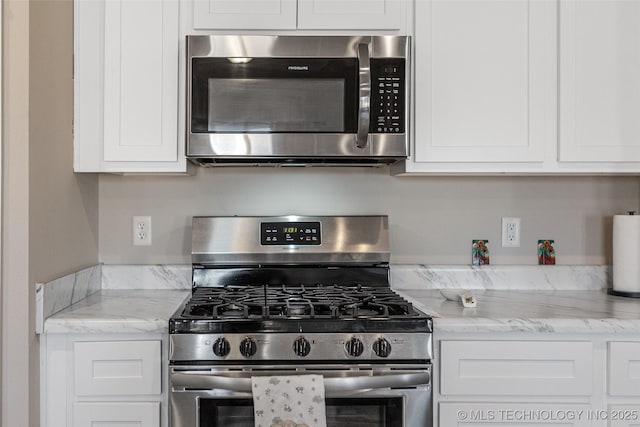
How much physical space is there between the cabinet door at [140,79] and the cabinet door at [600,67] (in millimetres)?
1364

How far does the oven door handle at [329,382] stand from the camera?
1.60 meters

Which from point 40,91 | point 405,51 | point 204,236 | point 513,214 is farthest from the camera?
point 513,214

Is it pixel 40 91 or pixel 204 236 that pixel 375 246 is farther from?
pixel 40 91

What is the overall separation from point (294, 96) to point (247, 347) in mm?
853

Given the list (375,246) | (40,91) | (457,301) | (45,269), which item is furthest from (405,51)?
(45,269)

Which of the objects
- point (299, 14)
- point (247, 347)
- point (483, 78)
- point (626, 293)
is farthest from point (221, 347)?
point (626, 293)

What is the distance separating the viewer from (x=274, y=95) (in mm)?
1942

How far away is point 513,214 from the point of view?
2346mm

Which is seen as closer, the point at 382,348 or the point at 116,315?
the point at 382,348

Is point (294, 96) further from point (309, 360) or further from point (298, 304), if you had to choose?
point (309, 360)

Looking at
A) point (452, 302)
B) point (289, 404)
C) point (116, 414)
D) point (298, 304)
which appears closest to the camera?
point (289, 404)

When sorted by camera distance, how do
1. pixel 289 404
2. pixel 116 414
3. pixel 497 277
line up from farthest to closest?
1. pixel 497 277
2. pixel 116 414
3. pixel 289 404

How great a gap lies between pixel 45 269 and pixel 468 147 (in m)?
1.44

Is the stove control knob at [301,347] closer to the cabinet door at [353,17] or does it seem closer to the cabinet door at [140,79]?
the cabinet door at [140,79]
